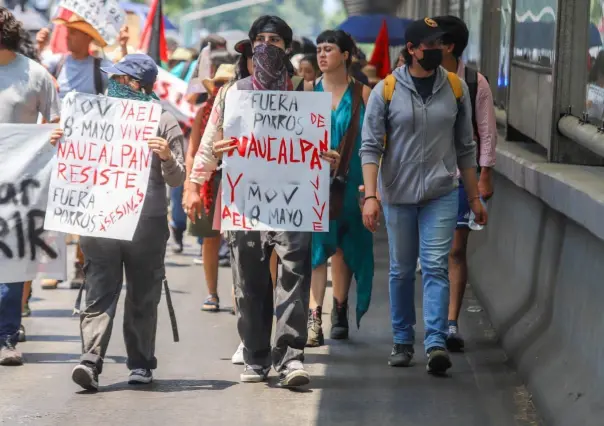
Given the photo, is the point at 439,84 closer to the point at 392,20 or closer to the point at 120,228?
the point at 120,228

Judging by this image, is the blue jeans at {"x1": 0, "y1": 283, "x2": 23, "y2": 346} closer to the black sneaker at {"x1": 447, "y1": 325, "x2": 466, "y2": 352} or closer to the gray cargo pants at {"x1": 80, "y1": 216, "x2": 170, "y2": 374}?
the gray cargo pants at {"x1": 80, "y1": 216, "x2": 170, "y2": 374}

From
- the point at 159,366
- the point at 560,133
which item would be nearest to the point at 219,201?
the point at 159,366

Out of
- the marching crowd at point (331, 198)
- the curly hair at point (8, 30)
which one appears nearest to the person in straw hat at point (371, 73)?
the marching crowd at point (331, 198)

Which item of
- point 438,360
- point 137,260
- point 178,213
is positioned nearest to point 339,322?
point 438,360

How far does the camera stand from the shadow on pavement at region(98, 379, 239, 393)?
8234 mm

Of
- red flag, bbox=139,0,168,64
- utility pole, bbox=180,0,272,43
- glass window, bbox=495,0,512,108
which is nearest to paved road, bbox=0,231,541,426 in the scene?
glass window, bbox=495,0,512,108

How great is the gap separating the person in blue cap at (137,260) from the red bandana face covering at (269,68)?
0.52 meters

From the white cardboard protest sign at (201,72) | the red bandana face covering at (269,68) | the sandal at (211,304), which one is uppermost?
the red bandana face covering at (269,68)

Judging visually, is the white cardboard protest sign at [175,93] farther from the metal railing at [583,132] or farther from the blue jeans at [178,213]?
the metal railing at [583,132]

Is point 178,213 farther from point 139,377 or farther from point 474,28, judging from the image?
point 139,377

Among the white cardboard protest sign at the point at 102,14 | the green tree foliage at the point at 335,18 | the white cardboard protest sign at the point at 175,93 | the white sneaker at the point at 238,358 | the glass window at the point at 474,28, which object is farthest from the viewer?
the green tree foliage at the point at 335,18

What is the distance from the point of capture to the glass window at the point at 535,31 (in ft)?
35.2

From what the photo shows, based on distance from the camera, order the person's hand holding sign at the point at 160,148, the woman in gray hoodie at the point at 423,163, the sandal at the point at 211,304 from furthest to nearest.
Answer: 1. the sandal at the point at 211,304
2. the woman in gray hoodie at the point at 423,163
3. the person's hand holding sign at the point at 160,148

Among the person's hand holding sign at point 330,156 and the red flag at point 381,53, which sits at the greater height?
the person's hand holding sign at point 330,156
